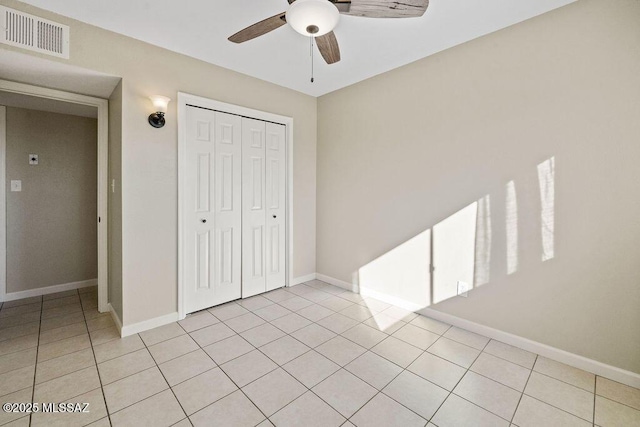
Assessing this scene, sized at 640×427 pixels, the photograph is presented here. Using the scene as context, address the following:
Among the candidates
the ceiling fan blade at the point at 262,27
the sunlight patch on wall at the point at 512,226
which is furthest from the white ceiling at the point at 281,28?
the sunlight patch on wall at the point at 512,226

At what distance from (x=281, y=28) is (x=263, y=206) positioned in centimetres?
189

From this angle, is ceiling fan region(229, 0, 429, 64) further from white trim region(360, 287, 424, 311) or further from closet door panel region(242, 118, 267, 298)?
white trim region(360, 287, 424, 311)

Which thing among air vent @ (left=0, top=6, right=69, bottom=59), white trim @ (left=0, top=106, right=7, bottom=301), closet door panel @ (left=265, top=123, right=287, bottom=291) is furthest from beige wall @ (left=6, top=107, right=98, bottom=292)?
closet door panel @ (left=265, top=123, right=287, bottom=291)

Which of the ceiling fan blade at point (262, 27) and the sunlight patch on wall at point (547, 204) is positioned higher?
the ceiling fan blade at point (262, 27)

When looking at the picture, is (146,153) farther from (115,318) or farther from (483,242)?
(483,242)

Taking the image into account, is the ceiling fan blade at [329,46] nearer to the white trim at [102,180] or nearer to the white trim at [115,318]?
the white trim at [102,180]

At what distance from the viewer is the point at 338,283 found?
3816 millimetres

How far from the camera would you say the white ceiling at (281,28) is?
6.72 feet

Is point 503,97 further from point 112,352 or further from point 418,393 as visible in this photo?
point 112,352

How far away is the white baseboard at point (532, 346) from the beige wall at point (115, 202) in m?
2.76

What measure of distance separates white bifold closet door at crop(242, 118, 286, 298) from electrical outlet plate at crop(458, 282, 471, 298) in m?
2.13

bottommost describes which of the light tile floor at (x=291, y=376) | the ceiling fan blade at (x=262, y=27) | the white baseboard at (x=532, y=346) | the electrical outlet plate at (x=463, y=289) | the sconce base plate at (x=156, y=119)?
the light tile floor at (x=291, y=376)

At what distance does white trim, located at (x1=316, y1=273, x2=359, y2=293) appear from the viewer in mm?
3633

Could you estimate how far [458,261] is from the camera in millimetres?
2660
